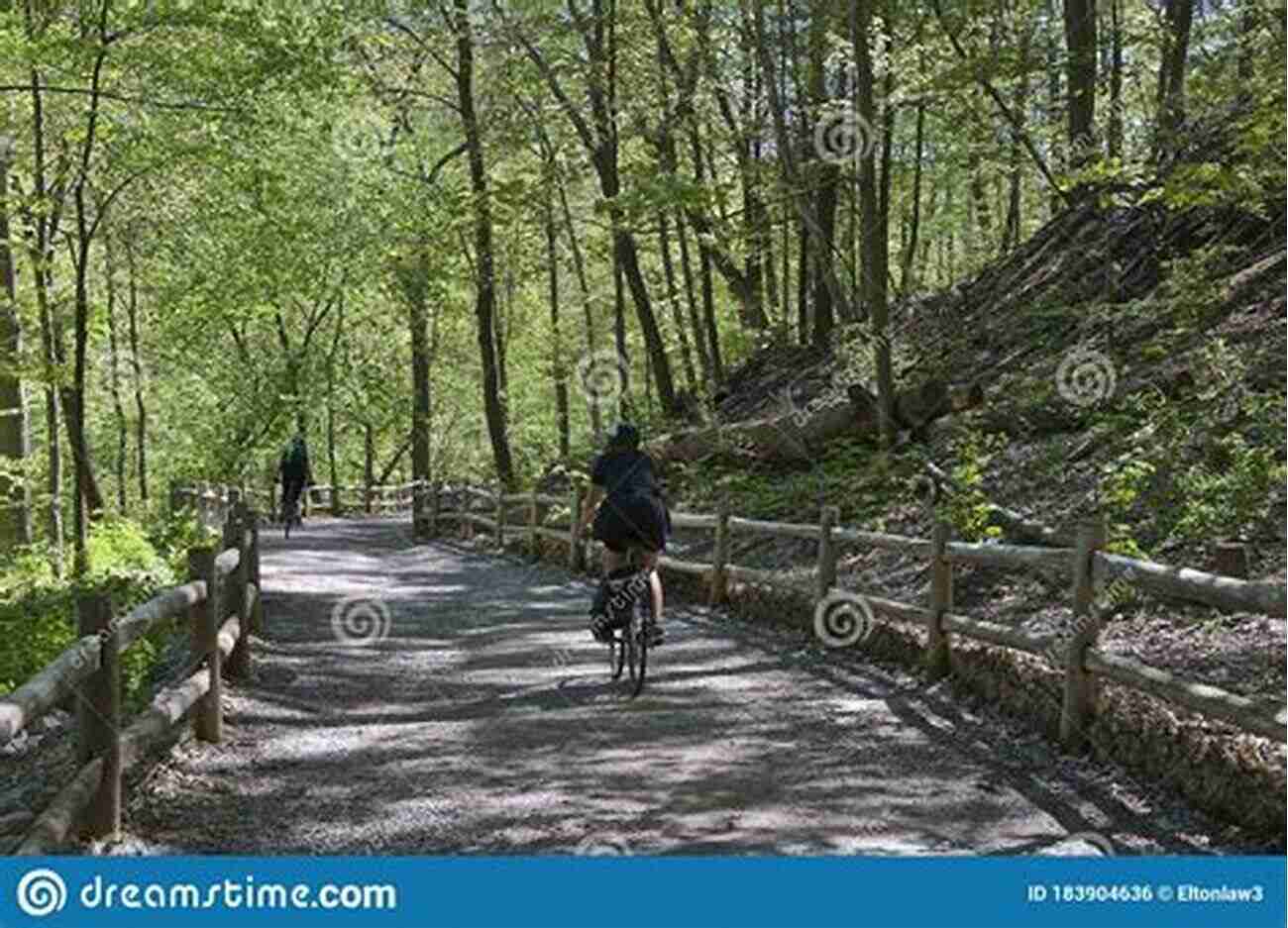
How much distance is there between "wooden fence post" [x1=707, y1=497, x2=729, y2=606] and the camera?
14867 millimetres

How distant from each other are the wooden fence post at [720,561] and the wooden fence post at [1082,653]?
7024mm

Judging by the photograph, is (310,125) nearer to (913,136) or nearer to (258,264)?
(258,264)

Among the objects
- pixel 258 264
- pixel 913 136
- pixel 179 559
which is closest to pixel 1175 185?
pixel 179 559

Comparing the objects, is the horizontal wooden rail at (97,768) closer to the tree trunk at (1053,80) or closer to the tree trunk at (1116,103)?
the tree trunk at (1116,103)

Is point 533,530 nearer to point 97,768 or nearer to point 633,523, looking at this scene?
point 633,523

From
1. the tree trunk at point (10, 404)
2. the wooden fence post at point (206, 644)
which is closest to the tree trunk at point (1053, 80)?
the wooden fence post at point (206, 644)

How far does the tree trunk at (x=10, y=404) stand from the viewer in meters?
18.6
